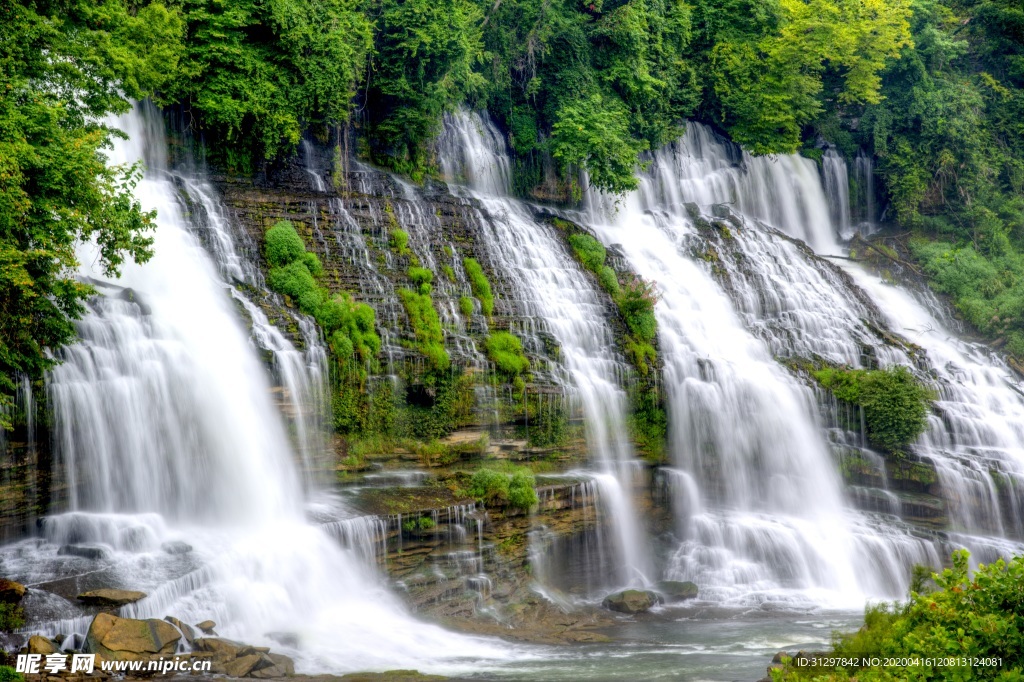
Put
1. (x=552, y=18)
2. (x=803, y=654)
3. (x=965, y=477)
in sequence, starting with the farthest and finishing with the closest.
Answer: (x=552, y=18), (x=965, y=477), (x=803, y=654)

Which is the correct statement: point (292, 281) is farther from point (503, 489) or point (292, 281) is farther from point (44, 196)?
point (44, 196)

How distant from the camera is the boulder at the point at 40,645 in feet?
42.0

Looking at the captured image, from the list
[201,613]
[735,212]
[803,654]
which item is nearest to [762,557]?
[803,654]

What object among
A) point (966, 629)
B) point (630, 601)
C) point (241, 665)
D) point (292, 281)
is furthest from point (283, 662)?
point (292, 281)

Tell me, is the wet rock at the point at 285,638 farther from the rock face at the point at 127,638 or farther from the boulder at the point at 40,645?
the boulder at the point at 40,645

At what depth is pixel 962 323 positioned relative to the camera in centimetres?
3638

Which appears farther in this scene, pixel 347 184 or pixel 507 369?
pixel 347 184

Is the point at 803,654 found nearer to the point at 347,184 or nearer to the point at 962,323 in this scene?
the point at 347,184

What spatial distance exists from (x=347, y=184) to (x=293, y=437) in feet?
Answer: 33.6

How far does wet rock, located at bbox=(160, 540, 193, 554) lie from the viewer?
52.2 ft

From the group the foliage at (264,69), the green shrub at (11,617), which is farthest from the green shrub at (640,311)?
the green shrub at (11,617)

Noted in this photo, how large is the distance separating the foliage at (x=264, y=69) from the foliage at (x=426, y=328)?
6.35 metres

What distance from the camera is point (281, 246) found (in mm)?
23203

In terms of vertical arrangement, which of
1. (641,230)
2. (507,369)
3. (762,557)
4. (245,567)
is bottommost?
(762,557)
